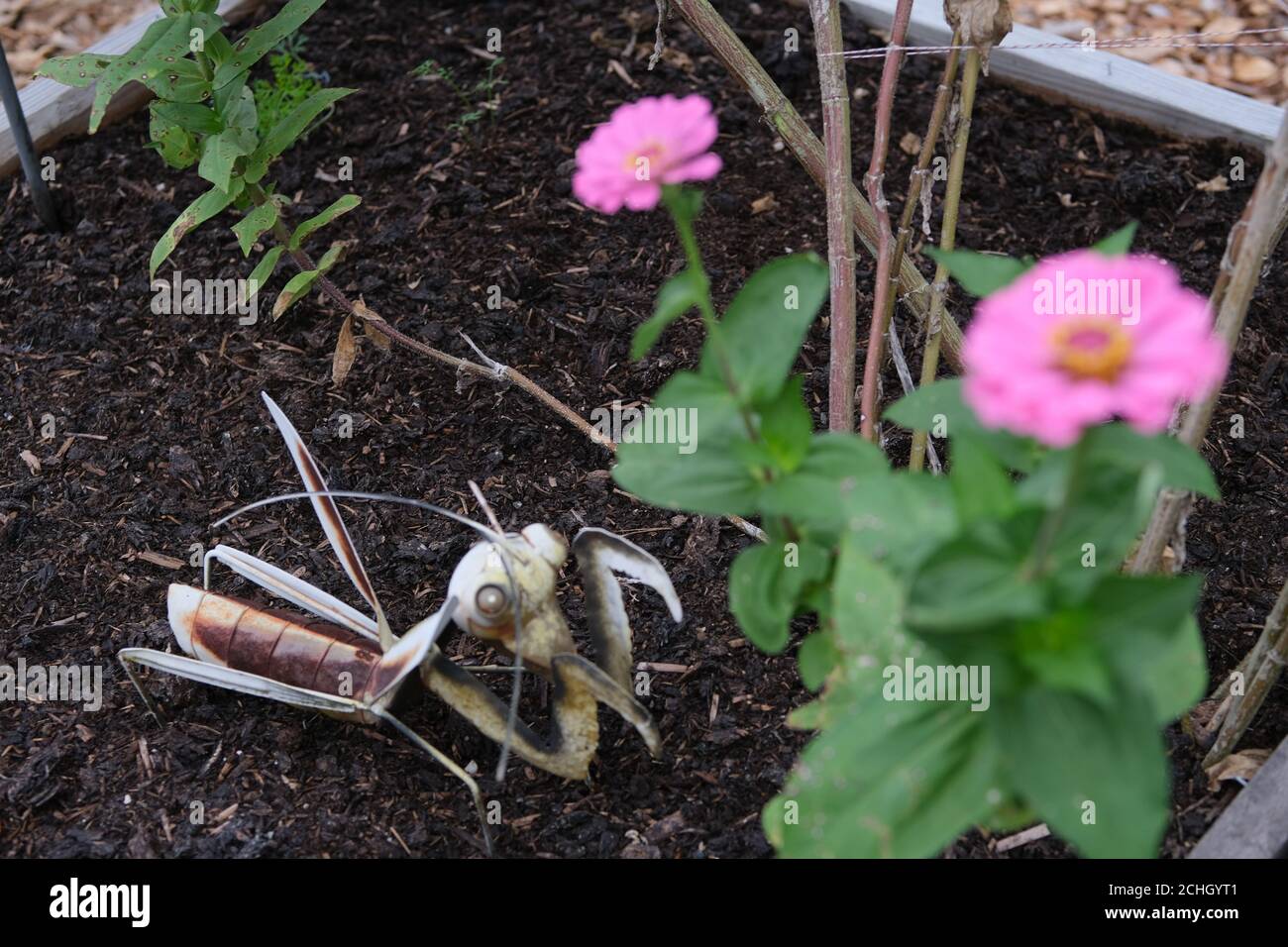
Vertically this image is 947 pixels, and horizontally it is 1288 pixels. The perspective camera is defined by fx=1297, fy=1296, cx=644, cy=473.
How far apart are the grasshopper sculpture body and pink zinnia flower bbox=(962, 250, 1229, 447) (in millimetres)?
793

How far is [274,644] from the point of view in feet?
5.85

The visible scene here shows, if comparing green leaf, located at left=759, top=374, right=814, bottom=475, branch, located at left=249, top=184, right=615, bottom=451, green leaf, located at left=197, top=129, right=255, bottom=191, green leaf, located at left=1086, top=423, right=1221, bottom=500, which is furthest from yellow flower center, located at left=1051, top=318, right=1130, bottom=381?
green leaf, located at left=197, top=129, right=255, bottom=191

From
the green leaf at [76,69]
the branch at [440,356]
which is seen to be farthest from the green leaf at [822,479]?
the green leaf at [76,69]

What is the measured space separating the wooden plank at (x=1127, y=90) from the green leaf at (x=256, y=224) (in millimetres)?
1649

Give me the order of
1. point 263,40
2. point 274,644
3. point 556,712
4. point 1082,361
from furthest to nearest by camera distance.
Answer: point 263,40 < point 274,644 < point 556,712 < point 1082,361

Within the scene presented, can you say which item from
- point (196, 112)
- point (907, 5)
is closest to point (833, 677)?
point (907, 5)

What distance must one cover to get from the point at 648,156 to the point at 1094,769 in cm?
63

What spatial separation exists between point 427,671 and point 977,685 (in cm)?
77

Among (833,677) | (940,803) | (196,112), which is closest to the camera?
(940,803)

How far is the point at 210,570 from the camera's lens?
213 centimetres

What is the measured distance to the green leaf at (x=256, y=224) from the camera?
2.09 meters

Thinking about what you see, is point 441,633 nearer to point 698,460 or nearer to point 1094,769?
point 698,460

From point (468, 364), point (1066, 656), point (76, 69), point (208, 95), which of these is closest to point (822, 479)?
point (1066, 656)

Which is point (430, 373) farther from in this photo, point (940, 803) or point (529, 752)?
point (940, 803)
